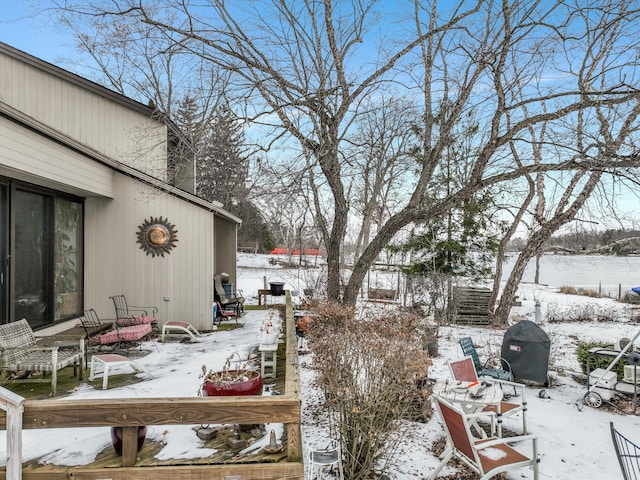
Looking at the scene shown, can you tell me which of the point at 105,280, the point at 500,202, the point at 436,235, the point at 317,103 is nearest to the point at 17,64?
the point at 105,280

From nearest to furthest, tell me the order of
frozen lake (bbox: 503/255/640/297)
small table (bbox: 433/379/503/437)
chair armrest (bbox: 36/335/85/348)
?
small table (bbox: 433/379/503/437)
chair armrest (bbox: 36/335/85/348)
frozen lake (bbox: 503/255/640/297)

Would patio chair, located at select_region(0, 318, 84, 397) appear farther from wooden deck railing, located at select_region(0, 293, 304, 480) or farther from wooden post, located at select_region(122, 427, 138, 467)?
wooden post, located at select_region(122, 427, 138, 467)

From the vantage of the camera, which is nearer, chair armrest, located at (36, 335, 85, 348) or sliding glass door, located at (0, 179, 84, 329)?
chair armrest, located at (36, 335, 85, 348)

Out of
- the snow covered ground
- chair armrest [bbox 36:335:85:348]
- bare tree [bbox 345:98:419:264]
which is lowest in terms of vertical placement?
the snow covered ground

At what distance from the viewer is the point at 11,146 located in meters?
5.43

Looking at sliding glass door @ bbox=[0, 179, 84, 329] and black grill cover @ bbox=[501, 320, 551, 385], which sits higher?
sliding glass door @ bbox=[0, 179, 84, 329]

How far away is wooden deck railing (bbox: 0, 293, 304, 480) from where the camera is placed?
3186mm

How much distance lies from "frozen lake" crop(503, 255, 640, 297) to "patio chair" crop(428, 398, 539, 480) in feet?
56.2

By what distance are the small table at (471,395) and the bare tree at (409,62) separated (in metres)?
3.98

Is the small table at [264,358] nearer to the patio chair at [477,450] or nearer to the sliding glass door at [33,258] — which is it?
the patio chair at [477,450]

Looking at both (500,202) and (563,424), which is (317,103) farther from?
(500,202)

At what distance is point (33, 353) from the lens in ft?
18.2

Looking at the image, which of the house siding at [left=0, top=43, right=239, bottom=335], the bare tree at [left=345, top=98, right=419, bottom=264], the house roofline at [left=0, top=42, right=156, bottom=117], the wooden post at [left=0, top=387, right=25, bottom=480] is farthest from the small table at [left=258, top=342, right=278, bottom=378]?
the house roofline at [left=0, top=42, right=156, bottom=117]

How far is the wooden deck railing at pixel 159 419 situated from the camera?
319cm
